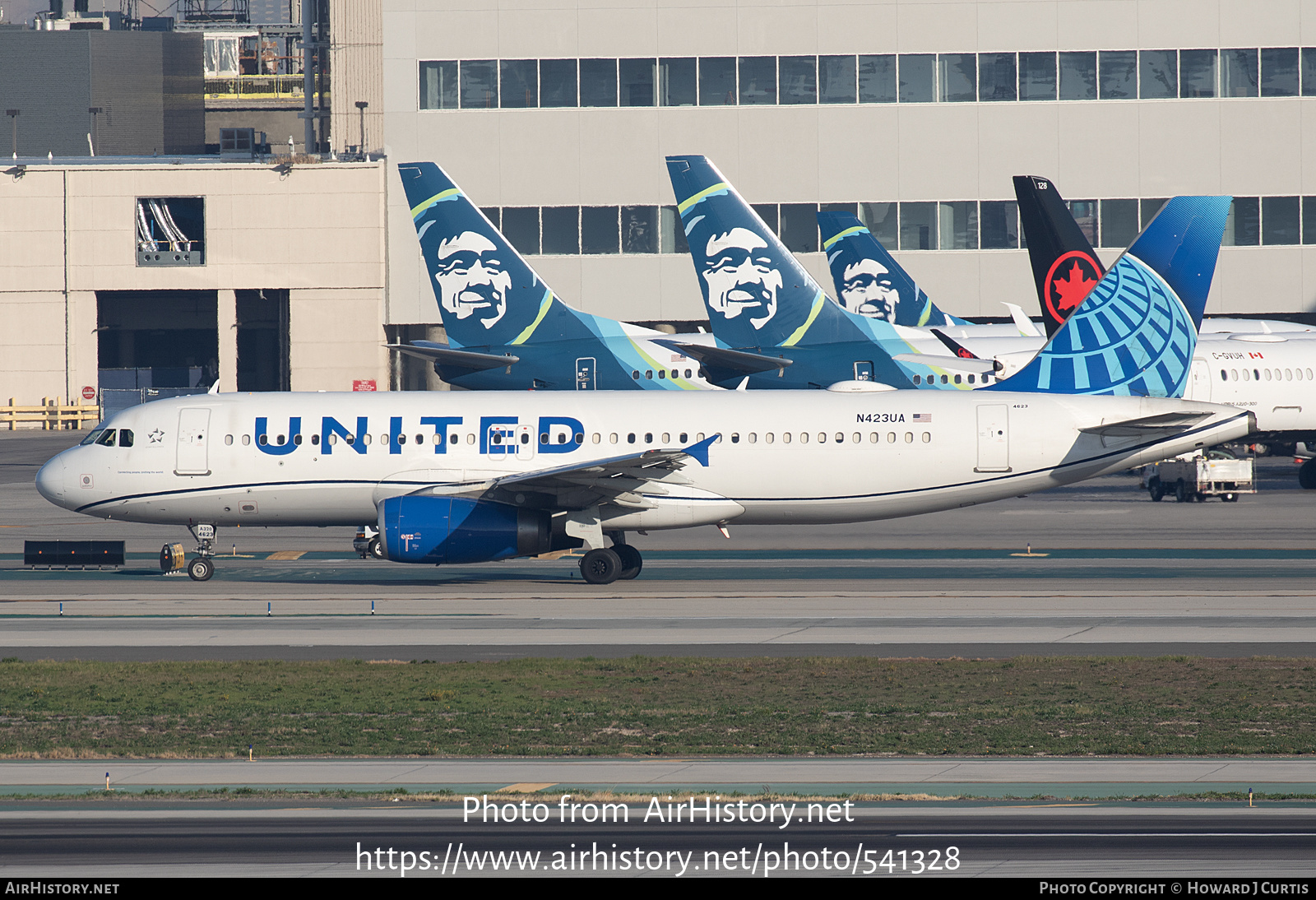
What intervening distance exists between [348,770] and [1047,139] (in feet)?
207

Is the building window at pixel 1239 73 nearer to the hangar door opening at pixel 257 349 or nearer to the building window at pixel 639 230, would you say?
the building window at pixel 639 230

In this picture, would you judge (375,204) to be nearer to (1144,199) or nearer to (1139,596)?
(1144,199)

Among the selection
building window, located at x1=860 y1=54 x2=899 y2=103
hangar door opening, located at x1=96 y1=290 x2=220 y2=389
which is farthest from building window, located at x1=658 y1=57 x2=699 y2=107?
hangar door opening, located at x1=96 y1=290 x2=220 y2=389

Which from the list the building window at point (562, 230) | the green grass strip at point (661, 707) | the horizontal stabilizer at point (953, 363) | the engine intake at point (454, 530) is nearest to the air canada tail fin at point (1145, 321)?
the horizontal stabilizer at point (953, 363)

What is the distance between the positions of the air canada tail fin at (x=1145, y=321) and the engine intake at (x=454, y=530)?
1161 cm

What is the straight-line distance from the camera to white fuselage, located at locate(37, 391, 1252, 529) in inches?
1298

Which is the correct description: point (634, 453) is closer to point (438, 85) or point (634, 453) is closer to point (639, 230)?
point (639, 230)

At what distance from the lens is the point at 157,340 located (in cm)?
9800

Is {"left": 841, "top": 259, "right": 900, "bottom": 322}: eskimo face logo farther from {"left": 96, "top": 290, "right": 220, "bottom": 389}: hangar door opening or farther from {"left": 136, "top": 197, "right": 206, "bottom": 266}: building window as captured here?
{"left": 96, "top": 290, "right": 220, "bottom": 389}: hangar door opening

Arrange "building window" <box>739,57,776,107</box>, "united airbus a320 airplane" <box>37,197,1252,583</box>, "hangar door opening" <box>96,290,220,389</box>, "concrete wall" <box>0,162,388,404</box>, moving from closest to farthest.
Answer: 1. "united airbus a320 airplane" <box>37,197,1252,583</box>
2. "building window" <box>739,57,776,107</box>
3. "concrete wall" <box>0,162,388,404</box>
4. "hangar door opening" <box>96,290,220,389</box>

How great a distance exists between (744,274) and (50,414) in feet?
158

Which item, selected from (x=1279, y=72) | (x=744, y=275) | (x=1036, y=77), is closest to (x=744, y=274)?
(x=744, y=275)

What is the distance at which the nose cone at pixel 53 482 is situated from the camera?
110 feet

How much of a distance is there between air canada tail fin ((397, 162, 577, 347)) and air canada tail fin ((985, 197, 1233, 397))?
19058 millimetres
